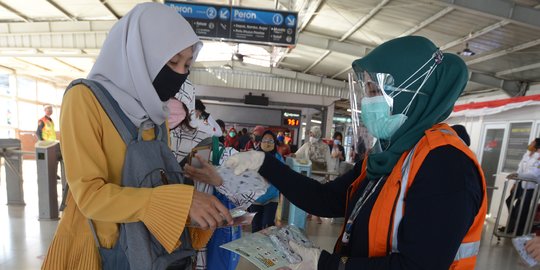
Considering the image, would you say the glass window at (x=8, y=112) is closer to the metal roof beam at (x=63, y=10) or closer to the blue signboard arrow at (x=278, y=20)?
the metal roof beam at (x=63, y=10)

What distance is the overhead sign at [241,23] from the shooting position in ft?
15.0

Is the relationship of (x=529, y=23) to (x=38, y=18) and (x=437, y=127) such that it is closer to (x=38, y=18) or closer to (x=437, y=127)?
(x=437, y=127)

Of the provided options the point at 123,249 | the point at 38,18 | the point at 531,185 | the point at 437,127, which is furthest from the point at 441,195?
the point at 38,18

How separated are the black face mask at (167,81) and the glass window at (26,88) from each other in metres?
13.0

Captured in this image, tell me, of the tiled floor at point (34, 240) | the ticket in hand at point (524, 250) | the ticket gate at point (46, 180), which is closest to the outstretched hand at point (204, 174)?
the ticket in hand at point (524, 250)

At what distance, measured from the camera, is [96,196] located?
26.6 inches

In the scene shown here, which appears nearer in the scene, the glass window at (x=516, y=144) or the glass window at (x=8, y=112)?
the glass window at (x=516, y=144)

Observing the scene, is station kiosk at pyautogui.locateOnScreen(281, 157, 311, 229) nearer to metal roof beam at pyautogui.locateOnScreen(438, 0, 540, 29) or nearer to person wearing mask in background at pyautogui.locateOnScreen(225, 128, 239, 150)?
person wearing mask in background at pyautogui.locateOnScreen(225, 128, 239, 150)

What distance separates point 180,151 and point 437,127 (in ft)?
4.05

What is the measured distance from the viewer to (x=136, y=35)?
2.59ft

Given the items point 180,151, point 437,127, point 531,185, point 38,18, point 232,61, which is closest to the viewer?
point 437,127

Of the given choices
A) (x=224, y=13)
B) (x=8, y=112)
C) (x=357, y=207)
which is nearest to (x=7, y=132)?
(x=8, y=112)

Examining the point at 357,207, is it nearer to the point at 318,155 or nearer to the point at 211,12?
the point at 318,155

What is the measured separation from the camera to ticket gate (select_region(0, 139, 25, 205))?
13.1 feet
